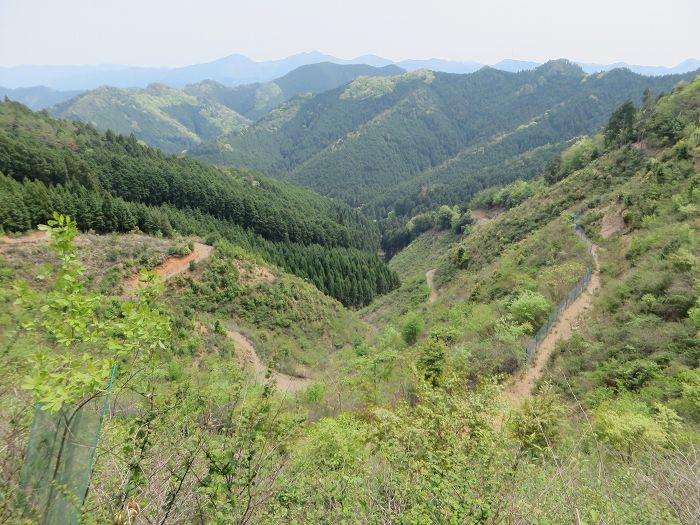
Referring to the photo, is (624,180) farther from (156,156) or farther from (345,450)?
(156,156)

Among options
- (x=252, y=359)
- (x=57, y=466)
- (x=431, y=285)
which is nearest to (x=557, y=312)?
(x=252, y=359)

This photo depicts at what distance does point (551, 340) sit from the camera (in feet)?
65.9

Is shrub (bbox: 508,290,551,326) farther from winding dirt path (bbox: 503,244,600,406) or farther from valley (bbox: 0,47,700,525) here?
winding dirt path (bbox: 503,244,600,406)

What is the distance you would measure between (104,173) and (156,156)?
19913mm

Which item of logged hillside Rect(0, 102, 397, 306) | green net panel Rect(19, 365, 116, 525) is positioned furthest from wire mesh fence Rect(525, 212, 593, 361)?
logged hillside Rect(0, 102, 397, 306)

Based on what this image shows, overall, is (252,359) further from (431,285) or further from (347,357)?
(431,285)

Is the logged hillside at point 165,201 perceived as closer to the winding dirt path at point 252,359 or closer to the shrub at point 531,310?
the winding dirt path at point 252,359

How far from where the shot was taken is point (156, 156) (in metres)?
77.1

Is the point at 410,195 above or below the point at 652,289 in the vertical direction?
below

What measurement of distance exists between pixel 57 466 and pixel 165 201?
6773cm

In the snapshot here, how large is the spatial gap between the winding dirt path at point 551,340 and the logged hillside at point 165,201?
38471 mm

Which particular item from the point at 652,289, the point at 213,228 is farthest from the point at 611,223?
the point at 213,228

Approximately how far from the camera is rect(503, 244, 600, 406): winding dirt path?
16.8 meters

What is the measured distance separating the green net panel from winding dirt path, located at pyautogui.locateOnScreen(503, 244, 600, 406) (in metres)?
13.6
